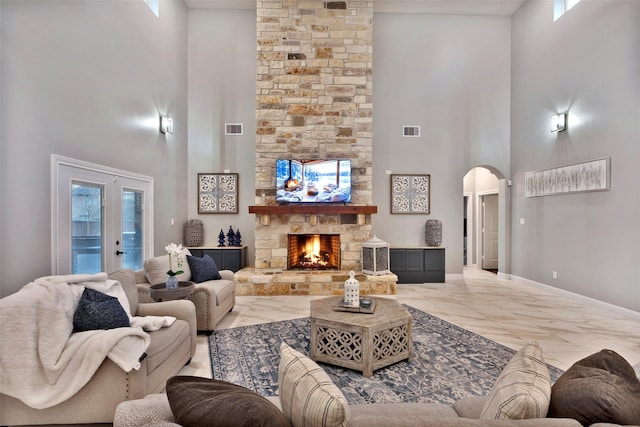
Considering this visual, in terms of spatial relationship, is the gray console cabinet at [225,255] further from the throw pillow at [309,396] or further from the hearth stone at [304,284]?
the throw pillow at [309,396]

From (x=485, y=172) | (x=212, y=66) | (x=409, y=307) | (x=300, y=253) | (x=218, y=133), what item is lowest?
(x=409, y=307)

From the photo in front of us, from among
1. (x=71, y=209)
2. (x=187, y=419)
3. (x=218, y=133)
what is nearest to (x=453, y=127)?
(x=218, y=133)

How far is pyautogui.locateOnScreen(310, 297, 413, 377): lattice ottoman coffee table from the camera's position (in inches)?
104

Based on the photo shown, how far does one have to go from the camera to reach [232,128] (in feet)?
22.0

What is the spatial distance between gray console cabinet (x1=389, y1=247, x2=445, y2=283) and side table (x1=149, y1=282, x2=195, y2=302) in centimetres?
413

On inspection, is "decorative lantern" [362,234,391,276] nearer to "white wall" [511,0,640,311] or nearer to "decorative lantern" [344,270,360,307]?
"decorative lantern" [344,270,360,307]

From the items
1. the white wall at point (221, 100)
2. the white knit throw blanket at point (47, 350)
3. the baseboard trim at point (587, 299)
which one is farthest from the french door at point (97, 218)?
the baseboard trim at point (587, 299)

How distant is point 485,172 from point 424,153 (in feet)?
7.42

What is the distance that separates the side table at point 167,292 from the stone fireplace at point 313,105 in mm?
2465

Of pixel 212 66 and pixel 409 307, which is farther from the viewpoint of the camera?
pixel 212 66

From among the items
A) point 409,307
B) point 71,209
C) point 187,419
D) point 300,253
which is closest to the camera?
point 187,419

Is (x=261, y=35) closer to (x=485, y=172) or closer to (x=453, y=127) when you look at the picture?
(x=453, y=127)

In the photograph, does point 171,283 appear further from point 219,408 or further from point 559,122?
point 559,122

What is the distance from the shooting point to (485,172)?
7930 mm
